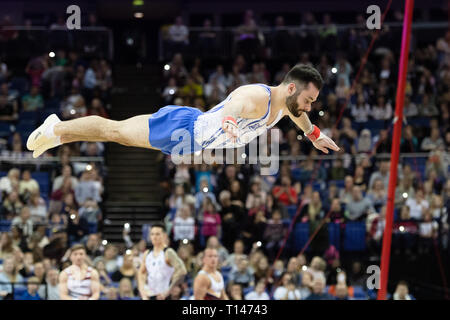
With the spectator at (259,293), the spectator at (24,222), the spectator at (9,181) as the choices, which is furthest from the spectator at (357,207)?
the spectator at (9,181)

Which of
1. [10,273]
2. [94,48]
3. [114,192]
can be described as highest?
[94,48]

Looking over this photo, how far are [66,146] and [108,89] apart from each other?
88.3 inches

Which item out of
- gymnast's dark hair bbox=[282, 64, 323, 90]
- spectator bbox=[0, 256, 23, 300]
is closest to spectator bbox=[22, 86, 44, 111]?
spectator bbox=[0, 256, 23, 300]

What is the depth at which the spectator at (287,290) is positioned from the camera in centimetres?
842

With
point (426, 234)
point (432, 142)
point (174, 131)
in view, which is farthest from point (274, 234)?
point (174, 131)

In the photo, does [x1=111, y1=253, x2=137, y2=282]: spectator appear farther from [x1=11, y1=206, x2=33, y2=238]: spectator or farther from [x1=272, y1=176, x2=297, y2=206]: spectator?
[x1=272, y1=176, x2=297, y2=206]: spectator

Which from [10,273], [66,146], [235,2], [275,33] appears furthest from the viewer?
[235,2]

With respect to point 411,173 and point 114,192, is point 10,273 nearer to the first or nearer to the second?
point 114,192

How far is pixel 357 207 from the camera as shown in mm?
10547

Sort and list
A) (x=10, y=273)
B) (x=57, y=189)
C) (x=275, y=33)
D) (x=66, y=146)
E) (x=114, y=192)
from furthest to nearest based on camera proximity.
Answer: (x=275, y=33), (x=114, y=192), (x=66, y=146), (x=57, y=189), (x=10, y=273)

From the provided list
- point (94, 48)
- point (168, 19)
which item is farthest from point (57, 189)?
point (168, 19)

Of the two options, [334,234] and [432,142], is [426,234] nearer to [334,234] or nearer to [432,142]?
[334,234]

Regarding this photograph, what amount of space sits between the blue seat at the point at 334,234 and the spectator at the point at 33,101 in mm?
5472

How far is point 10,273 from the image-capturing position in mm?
8883
